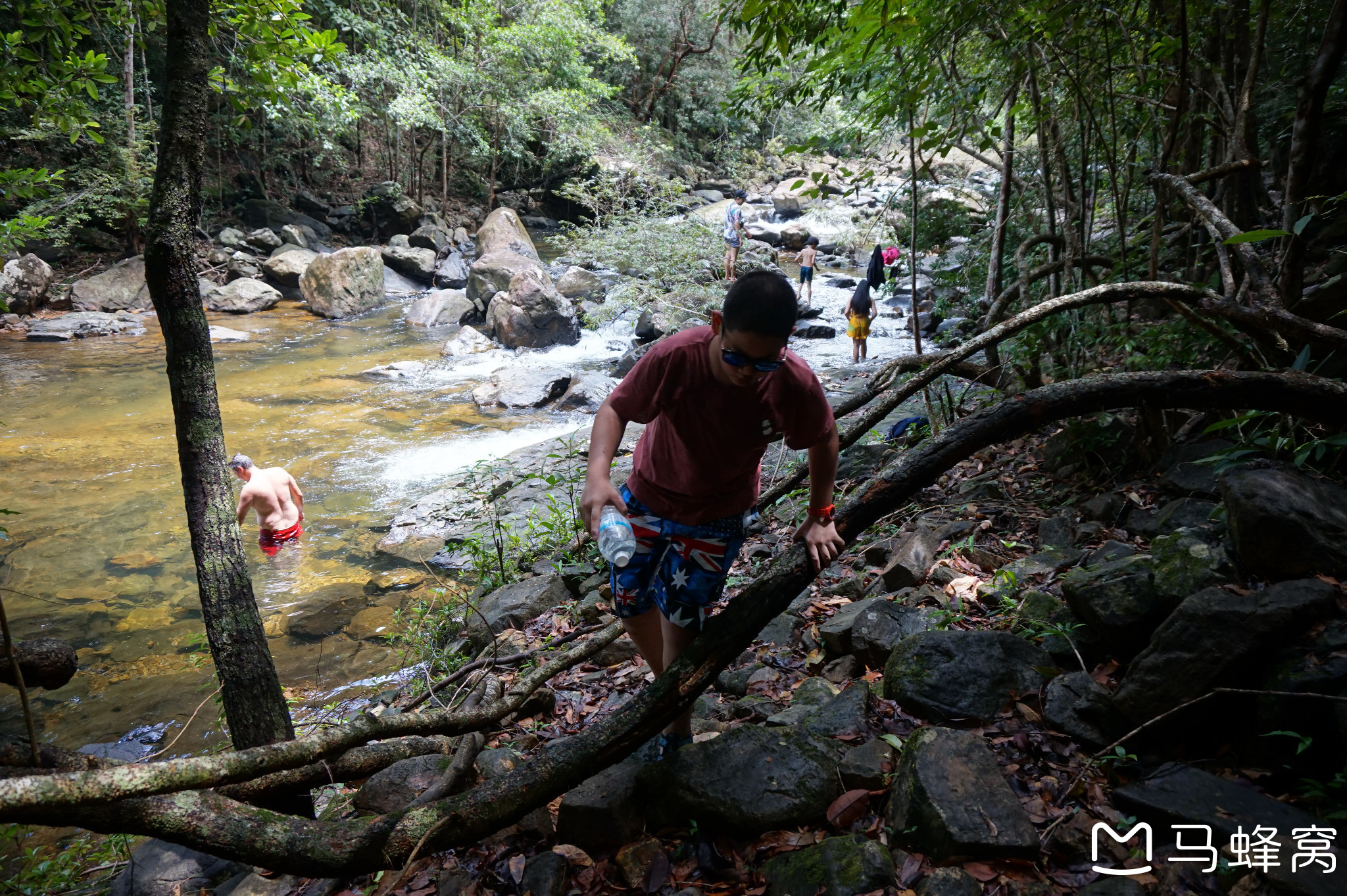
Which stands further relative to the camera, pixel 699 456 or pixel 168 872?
pixel 168 872

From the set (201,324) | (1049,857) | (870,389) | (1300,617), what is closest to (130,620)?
(201,324)

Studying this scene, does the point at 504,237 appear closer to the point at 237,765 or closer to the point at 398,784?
the point at 398,784

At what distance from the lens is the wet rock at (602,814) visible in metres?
2.52

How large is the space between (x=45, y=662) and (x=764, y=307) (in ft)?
10.1

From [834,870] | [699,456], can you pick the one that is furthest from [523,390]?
[834,870]

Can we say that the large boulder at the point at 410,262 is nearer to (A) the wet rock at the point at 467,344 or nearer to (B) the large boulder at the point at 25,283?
(A) the wet rock at the point at 467,344

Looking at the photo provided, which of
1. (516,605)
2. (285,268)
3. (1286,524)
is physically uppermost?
(285,268)

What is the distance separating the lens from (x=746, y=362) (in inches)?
87.0

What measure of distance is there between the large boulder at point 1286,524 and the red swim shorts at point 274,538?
8.27 m

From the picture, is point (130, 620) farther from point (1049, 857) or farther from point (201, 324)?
point (1049, 857)

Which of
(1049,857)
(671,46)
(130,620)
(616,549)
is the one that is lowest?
(130,620)

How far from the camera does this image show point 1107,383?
9.67ft

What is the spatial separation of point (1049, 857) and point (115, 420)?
14.3m

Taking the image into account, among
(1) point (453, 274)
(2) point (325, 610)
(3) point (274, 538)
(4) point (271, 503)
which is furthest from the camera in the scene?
(1) point (453, 274)
